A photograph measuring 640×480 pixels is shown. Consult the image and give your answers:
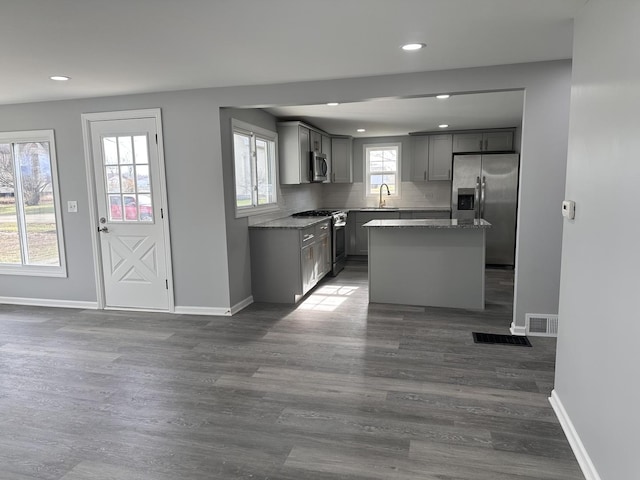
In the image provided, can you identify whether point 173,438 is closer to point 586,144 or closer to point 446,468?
point 446,468

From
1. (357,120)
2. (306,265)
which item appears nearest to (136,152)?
(306,265)

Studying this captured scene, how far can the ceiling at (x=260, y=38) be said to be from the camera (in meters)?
2.28

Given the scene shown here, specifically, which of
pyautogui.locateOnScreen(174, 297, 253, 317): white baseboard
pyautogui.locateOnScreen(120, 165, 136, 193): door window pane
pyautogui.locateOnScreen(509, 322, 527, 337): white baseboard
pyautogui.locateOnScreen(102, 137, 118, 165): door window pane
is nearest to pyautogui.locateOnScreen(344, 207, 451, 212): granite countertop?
pyautogui.locateOnScreen(174, 297, 253, 317): white baseboard

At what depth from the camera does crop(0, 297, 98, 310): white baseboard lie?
4855 millimetres

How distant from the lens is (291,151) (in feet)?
19.1

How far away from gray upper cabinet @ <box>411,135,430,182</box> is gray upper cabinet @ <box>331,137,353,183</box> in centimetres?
113

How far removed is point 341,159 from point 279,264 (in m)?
3.41

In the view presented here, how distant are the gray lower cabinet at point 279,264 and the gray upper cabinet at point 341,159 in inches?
116

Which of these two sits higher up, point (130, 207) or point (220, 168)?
point (220, 168)

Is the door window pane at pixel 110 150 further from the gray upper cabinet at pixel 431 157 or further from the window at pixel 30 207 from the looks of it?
the gray upper cabinet at pixel 431 157

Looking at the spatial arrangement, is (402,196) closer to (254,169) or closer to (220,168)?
(254,169)

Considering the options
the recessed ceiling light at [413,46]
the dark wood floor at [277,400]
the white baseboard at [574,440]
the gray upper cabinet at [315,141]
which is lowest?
the dark wood floor at [277,400]

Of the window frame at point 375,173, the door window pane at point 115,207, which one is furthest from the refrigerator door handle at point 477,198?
the door window pane at point 115,207

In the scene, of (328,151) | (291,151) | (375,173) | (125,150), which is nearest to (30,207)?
(125,150)
